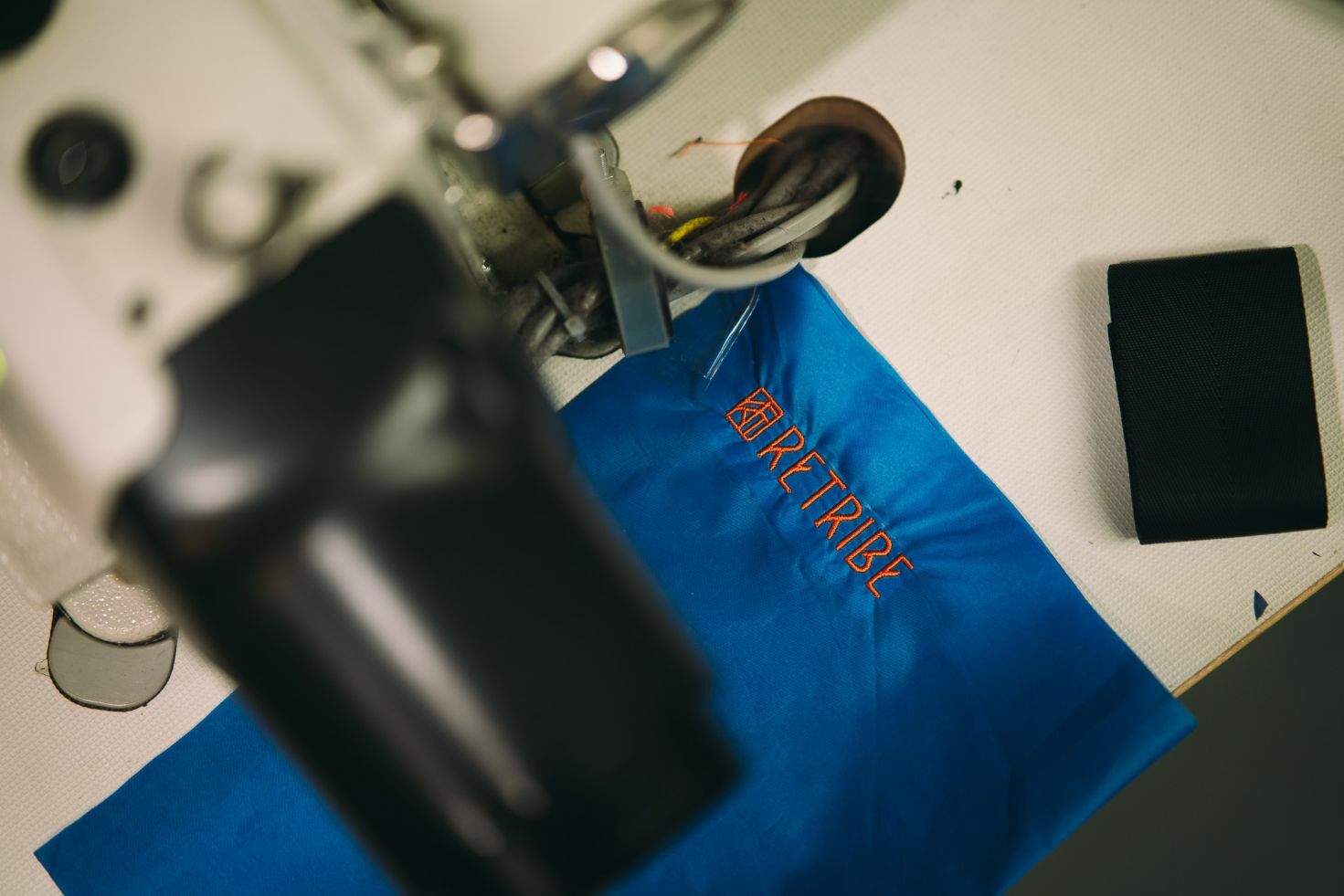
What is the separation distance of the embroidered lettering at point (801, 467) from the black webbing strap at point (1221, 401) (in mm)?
262

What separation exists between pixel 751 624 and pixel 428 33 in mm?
513

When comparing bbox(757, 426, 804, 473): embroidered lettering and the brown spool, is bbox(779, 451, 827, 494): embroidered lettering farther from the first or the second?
the brown spool

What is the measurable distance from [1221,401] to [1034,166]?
10.2 inches

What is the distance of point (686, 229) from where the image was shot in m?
0.65

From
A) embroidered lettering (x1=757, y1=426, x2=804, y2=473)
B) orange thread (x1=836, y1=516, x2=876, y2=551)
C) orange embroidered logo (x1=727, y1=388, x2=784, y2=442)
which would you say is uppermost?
orange embroidered logo (x1=727, y1=388, x2=784, y2=442)

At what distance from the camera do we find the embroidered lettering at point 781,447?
70 centimetres

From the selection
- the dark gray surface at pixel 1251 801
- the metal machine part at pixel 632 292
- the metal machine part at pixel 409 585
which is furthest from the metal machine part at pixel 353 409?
the dark gray surface at pixel 1251 801

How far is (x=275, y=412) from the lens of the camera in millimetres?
329

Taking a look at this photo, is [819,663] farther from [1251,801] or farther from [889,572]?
[1251,801]

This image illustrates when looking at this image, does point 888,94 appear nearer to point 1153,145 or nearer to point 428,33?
point 1153,145

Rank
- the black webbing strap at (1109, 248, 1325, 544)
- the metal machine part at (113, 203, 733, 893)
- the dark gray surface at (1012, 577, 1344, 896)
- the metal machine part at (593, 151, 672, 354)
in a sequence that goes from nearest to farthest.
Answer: the metal machine part at (113, 203, 733, 893), the metal machine part at (593, 151, 672, 354), the black webbing strap at (1109, 248, 1325, 544), the dark gray surface at (1012, 577, 1344, 896)

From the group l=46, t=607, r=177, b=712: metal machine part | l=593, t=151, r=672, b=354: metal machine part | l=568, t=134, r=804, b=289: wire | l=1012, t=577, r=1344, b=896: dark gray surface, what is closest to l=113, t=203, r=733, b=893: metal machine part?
l=568, t=134, r=804, b=289: wire

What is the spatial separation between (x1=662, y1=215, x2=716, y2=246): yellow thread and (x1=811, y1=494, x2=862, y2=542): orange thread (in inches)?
10.4

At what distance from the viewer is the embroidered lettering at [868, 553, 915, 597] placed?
0.69 meters
